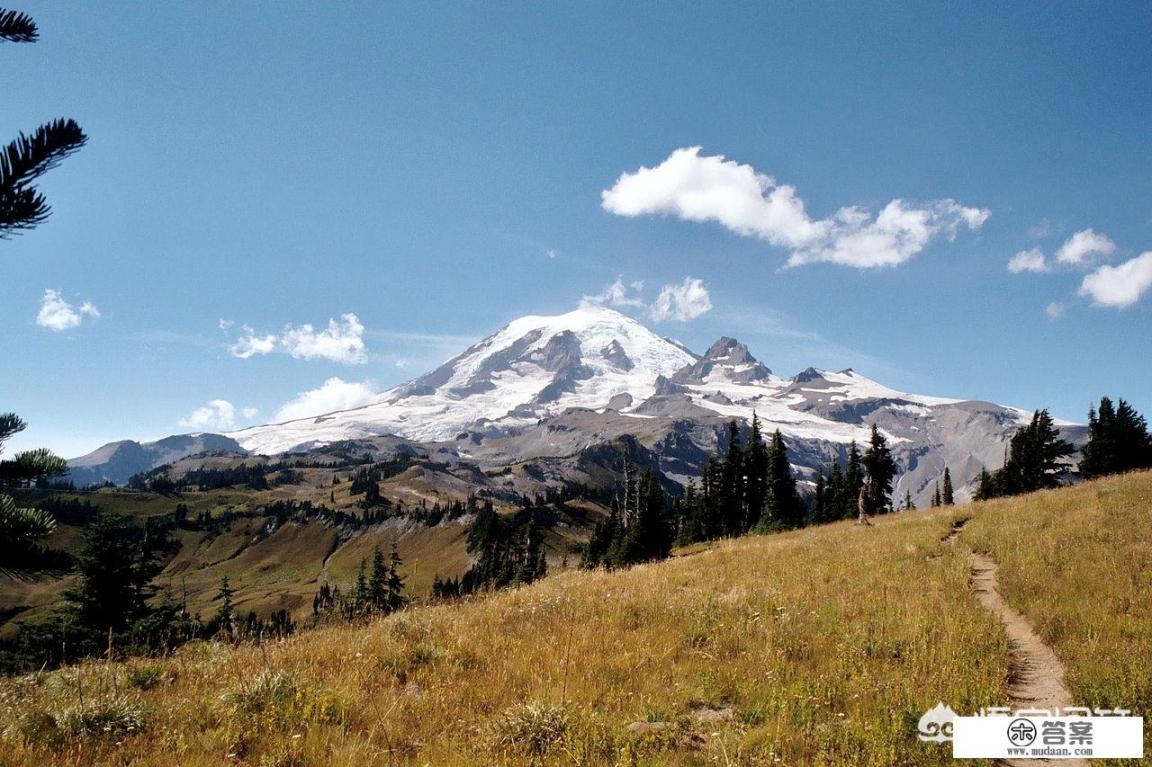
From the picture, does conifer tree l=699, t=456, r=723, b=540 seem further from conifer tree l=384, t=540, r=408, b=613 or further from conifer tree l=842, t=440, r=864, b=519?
conifer tree l=384, t=540, r=408, b=613

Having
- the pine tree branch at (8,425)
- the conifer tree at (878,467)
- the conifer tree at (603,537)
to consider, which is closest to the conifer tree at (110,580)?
the pine tree branch at (8,425)

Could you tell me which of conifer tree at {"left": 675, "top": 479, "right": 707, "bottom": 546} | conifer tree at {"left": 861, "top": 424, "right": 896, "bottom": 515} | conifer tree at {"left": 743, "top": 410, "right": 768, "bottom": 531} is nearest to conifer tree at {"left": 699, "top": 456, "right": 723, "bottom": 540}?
conifer tree at {"left": 675, "top": 479, "right": 707, "bottom": 546}

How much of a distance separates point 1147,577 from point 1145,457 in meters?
92.4

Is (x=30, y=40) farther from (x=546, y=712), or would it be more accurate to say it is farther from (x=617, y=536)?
(x=617, y=536)

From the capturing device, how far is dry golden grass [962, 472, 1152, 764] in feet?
22.1

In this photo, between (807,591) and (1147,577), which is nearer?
(1147,577)

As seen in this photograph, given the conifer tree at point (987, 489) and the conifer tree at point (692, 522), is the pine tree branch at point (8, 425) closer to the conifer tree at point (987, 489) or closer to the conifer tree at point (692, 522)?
the conifer tree at point (692, 522)

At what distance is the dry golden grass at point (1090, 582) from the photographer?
6730 mm

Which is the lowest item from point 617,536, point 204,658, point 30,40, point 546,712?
point 617,536

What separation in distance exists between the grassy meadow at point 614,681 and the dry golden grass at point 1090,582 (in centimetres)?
5

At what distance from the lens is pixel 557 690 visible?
254 inches

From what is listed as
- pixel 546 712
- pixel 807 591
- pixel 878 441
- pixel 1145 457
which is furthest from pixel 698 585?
pixel 1145 457

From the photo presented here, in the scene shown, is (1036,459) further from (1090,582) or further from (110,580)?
(110,580)

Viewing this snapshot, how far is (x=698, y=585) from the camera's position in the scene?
14.1 metres
